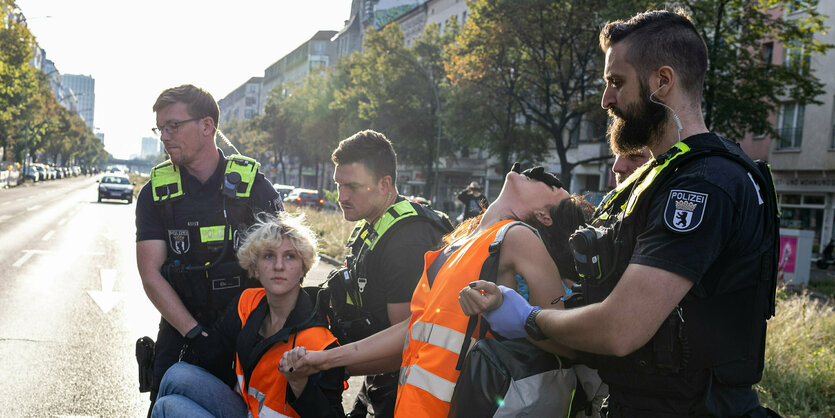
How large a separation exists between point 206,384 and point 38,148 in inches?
3135

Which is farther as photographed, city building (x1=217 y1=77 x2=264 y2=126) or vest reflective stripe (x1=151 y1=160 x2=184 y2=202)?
city building (x1=217 y1=77 x2=264 y2=126)

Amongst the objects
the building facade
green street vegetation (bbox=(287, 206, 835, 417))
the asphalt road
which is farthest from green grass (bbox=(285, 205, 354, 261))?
the building facade

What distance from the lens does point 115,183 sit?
119 ft

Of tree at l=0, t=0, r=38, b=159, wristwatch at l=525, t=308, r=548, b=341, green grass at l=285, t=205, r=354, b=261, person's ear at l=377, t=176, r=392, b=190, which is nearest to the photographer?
wristwatch at l=525, t=308, r=548, b=341

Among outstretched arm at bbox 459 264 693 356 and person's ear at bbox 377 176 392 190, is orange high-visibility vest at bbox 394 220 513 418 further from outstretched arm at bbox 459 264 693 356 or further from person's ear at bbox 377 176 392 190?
person's ear at bbox 377 176 392 190

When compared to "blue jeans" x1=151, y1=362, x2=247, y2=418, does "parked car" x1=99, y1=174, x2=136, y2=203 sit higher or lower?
lower

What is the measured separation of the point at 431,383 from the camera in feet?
7.09

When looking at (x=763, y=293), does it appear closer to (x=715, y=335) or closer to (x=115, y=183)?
(x=715, y=335)

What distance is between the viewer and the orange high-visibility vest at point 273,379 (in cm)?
280

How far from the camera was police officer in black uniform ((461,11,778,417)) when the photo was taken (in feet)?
5.90

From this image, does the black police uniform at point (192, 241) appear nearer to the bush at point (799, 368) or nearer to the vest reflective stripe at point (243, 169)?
the vest reflective stripe at point (243, 169)

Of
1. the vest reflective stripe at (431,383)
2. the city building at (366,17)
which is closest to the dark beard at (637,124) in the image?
the vest reflective stripe at (431,383)

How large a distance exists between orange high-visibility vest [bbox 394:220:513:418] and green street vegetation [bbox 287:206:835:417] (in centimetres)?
398

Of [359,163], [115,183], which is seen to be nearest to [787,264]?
[359,163]
